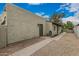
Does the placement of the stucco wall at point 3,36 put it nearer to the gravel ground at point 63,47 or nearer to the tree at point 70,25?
the gravel ground at point 63,47

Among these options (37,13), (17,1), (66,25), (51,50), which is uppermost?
(17,1)

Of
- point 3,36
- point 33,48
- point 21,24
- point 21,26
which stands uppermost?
point 21,24

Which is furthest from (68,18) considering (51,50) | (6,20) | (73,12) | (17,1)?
(6,20)

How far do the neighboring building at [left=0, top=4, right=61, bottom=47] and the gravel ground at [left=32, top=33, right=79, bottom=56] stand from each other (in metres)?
0.74

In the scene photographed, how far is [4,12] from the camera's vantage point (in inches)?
373

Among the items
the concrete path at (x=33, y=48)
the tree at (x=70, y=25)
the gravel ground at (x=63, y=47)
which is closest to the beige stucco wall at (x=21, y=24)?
the concrete path at (x=33, y=48)

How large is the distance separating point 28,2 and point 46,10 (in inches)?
38.4

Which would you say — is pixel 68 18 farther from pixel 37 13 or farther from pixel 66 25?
pixel 37 13

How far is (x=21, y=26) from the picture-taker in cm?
1048

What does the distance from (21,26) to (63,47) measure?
2.84 metres

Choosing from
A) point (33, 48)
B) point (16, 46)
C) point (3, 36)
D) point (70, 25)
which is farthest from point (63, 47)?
point (3, 36)

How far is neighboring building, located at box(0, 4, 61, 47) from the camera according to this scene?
31.5ft

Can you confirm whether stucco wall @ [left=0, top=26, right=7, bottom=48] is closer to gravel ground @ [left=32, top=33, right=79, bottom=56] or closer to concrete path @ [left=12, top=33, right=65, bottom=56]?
concrete path @ [left=12, top=33, right=65, bottom=56]

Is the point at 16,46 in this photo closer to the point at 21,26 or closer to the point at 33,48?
the point at 33,48
